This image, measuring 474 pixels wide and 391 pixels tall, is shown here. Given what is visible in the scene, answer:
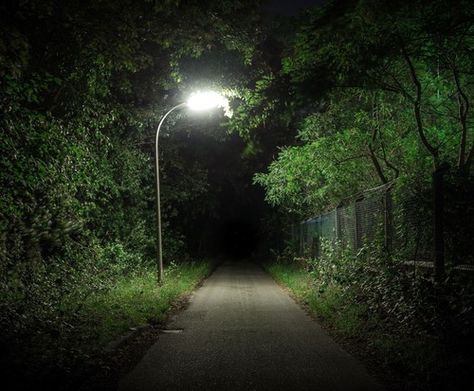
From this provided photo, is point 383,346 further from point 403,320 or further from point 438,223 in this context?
point 438,223

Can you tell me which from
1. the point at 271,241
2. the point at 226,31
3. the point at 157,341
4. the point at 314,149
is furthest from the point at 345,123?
the point at 271,241

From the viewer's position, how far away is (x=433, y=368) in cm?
552

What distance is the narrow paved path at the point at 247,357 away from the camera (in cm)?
552

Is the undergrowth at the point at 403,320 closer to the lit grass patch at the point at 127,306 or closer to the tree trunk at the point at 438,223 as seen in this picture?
the tree trunk at the point at 438,223

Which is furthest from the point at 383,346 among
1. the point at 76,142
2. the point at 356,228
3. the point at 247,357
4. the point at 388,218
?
the point at 76,142

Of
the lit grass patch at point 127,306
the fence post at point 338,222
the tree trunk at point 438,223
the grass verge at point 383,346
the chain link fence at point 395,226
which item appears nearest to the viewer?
the grass verge at point 383,346

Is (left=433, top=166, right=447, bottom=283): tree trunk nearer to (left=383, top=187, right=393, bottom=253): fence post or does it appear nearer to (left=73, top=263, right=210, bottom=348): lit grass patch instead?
(left=383, top=187, right=393, bottom=253): fence post

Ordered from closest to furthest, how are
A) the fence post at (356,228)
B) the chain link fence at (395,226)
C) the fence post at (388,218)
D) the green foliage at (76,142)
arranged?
1. the chain link fence at (395,226)
2. the green foliage at (76,142)
3. the fence post at (388,218)
4. the fence post at (356,228)

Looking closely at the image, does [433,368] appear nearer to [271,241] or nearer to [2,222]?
[2,222]

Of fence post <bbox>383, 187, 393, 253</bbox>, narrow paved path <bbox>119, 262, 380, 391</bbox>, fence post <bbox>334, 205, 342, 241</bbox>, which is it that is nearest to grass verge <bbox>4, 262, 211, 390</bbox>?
narrow paved path <bbox>119, 262, 380, 391</bbox>

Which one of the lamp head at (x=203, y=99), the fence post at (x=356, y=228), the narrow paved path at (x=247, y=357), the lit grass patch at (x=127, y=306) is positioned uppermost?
the lamp head at (x=203, y=99)

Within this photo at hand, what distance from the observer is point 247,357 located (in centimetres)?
675

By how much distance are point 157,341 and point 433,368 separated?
4.44 meters

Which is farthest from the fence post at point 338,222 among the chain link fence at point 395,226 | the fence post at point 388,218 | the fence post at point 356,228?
the fence post at point 388,218
